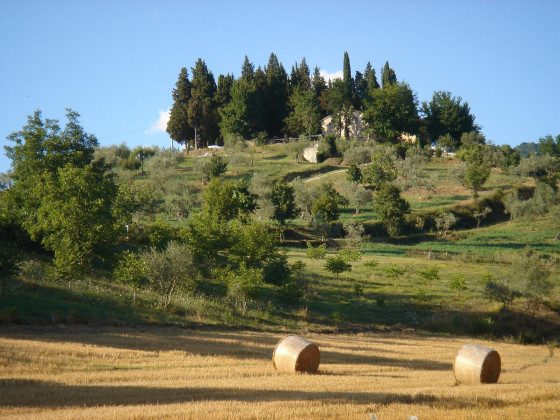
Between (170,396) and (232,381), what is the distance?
116 inches

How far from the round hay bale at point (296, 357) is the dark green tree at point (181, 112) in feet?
306

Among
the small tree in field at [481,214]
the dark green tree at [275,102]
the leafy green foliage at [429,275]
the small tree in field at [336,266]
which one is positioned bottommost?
the leafy green foliage at [429,275]

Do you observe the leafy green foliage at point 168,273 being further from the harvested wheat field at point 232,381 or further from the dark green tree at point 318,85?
the dark green tree at point 318,85

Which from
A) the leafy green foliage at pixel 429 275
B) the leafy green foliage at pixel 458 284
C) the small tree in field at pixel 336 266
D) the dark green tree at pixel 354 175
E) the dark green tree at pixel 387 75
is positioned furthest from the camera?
the dark green tree at pixel 387 75

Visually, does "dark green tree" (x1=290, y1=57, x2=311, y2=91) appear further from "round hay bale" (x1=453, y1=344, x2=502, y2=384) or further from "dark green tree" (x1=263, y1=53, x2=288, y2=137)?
"round hay bale" (x1=453, y1=344, x2=502, y2=384)

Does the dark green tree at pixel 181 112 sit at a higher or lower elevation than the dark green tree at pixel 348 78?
lower

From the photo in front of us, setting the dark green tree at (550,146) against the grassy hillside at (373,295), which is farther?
the dark green tree at (550,146)

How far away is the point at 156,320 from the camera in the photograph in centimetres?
3025

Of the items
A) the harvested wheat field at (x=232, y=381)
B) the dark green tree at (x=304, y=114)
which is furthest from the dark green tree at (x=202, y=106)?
the harvested wheat field at (x=232, y=381)

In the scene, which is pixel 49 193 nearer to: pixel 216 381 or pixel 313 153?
pixel 216 381

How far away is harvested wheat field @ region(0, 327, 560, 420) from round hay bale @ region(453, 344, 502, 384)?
0.42 meters

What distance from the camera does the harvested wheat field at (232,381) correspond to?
12.1 meters

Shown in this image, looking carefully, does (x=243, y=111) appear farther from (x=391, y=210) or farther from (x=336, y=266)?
(x=336, y=266)

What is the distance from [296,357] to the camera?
18.2 m
